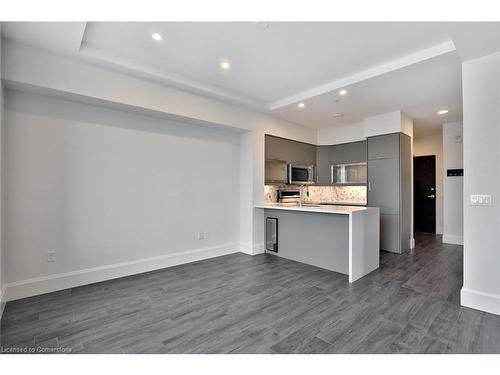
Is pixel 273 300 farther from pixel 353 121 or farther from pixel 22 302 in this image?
pixel 353 121

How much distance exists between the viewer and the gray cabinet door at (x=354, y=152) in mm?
5591

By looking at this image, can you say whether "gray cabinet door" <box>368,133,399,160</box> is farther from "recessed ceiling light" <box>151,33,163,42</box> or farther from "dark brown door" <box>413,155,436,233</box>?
"recessed ceiling light" <box>151,33,163,42</box>

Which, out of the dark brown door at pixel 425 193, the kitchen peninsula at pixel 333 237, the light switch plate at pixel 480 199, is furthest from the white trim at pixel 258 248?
the dark brown door at pixel 425 193

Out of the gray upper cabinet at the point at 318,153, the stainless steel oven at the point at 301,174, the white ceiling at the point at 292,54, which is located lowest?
the stainless steel oven at the point at 301,174

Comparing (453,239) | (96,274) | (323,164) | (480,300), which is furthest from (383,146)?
(96,274)

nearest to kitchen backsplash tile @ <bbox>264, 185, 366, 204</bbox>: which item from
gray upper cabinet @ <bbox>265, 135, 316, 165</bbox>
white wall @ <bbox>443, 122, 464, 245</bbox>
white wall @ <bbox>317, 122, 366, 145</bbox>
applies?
gray upper cabinet @ <bbox>265, 135, 316, 165</bbox>

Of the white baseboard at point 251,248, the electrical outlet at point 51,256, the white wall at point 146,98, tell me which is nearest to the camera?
the white wall at point 146,98

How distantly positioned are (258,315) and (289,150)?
12.6 ft

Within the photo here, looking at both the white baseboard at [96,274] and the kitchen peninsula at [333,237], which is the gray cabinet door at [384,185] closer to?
the kitchen peninsula at [333,237]

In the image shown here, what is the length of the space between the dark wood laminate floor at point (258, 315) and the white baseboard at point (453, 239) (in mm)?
2505

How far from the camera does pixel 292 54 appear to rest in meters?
2.97

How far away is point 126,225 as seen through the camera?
364 centimetres

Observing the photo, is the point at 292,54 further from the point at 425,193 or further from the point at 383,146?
the point at 425,193

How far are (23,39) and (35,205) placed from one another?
1785mm
